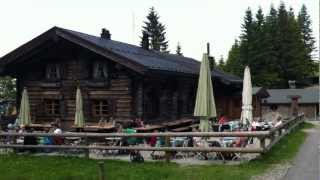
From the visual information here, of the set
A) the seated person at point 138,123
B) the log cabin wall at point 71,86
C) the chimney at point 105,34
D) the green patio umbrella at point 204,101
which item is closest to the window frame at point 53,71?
the log cabin wall at point 71,86

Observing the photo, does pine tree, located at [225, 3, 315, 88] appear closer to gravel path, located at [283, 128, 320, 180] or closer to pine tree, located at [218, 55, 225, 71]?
pine tree, located at [218, 55, 225, 71]

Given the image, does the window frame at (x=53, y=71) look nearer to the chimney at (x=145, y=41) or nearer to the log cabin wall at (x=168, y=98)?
the log cabin wall at (x=168, y=98)

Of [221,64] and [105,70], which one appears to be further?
[221,64]

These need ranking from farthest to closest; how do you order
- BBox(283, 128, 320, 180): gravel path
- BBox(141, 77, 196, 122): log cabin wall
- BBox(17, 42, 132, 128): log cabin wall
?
BBox(141, 77, 196, 122): log cabin wall < BBox(17, 42, 132, 128): log cabin wall < BBox(283, 128, 320, 180): gravel path

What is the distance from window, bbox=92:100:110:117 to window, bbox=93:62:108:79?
→ 115 cm

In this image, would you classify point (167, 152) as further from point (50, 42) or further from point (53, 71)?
point (53, 71)

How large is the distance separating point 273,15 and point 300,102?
30883 mm

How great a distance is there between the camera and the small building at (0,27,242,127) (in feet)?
72.6

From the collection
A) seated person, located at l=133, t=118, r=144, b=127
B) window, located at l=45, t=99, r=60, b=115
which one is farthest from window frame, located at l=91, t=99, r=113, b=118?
window, located at l=45, t=99, r=60, b=115

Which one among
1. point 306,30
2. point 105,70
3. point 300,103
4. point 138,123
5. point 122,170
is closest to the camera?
point 122,170

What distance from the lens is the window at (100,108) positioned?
22859mm

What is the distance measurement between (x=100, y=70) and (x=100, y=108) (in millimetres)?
1736

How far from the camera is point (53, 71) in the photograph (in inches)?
961

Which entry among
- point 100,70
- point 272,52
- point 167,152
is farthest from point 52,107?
point 272,52
